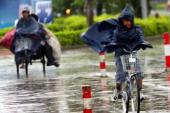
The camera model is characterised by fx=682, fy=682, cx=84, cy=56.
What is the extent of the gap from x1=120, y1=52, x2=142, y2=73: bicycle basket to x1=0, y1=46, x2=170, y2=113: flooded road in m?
0.91

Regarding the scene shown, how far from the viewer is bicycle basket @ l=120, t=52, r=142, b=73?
452 inches

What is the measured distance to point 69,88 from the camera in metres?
16.1

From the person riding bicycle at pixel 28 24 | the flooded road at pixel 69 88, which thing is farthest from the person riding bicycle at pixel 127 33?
the person riding bicycle at pixel 28 24

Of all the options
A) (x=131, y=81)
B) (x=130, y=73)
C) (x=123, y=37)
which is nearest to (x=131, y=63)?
(x=130, y=73)

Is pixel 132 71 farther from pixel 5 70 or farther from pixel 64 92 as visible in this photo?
pixel 5 70

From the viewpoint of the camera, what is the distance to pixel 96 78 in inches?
719

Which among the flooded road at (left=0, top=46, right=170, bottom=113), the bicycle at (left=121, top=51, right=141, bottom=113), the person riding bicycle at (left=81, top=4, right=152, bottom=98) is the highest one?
the person riding bicycle at (left=81, top=4, right=152, bottom=98)

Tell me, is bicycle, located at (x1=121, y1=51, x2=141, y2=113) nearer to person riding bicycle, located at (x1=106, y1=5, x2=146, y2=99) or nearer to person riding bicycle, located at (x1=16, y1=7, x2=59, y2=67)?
person riding bicycle, located at (x1=106, y1=5, x2=146, y2=99)

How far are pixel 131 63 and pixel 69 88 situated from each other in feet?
15.8

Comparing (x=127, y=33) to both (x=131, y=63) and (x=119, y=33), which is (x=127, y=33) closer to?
(x=119, y=33)

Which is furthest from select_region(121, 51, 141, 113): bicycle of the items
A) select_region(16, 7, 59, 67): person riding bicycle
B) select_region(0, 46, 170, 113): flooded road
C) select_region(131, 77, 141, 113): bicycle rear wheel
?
select_region(16, 7, 59, 67): person riding bicycle

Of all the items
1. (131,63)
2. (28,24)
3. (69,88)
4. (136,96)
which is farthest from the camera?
(28,24)

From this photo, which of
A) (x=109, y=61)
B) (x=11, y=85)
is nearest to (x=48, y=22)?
(x=109, y=61)

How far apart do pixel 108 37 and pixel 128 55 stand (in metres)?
Result: 1.15
